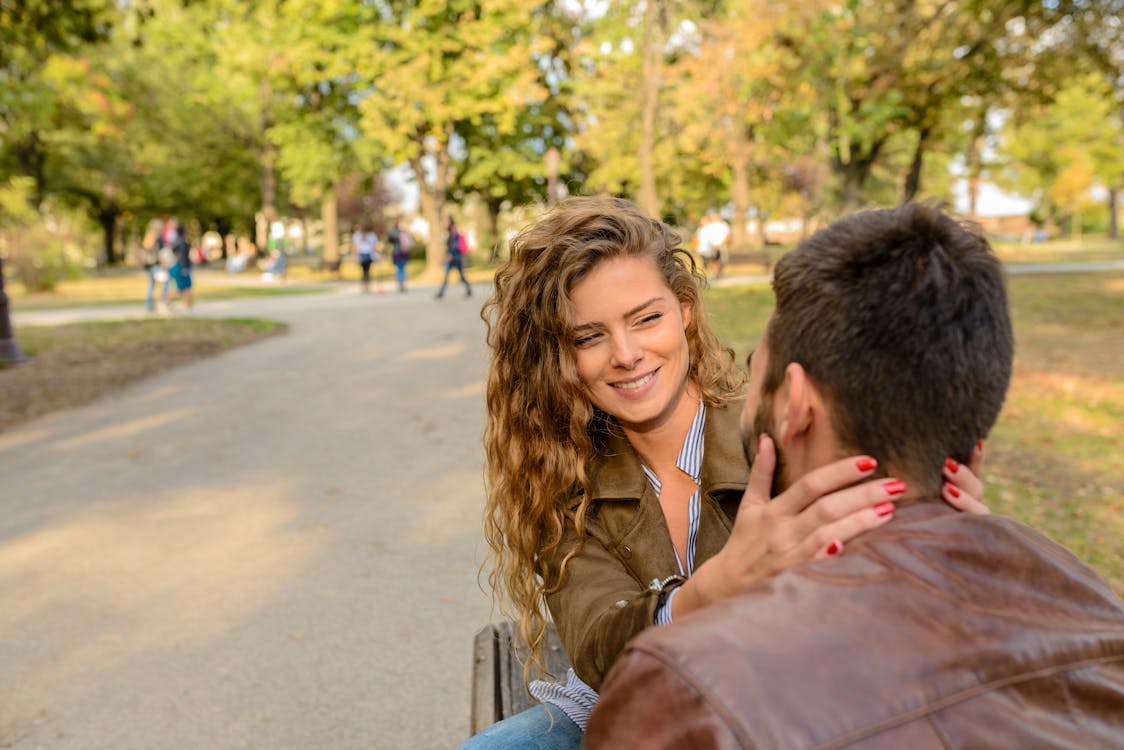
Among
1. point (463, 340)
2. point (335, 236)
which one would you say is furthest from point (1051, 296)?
point (335, 236)

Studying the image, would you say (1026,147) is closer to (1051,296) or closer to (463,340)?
(1051,296)

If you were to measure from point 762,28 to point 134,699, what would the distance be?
20681mm

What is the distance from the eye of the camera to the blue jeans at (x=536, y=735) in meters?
2.18

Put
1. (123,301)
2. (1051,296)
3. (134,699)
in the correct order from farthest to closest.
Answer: (123,301)
(1051,296)
(134,699)

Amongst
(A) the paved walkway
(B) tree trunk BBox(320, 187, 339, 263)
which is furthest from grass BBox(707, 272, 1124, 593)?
(B) tree trunk BBox(320, 187, 339, 263)

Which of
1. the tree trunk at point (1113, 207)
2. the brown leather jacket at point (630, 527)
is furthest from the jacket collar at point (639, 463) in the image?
the tree trunk at point (1113, 207)

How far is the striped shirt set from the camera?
2197 mm

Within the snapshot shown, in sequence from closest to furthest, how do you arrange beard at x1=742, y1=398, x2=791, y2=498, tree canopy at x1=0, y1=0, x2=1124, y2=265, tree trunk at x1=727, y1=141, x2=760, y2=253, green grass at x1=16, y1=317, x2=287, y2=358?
beard at x1=742, y1=398, x2=791, y2=498
green grass at x1=16, y1=317, x2=287, y2=358
tree canopy at x1=0, y1=0, x2=1124, y2=265
tree trunk at x1=727, y1=141, x2=760, y2=253

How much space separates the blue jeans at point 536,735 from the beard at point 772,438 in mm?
1020

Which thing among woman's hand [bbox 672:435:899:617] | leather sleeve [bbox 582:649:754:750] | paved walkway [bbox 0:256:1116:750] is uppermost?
woman's hand [bbox 672:435:899:617]

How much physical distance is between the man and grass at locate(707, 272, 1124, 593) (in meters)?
0.87

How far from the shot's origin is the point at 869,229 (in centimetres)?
133

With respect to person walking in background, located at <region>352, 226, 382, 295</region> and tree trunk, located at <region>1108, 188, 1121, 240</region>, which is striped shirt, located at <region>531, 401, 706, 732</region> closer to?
person walking in background, located at <region>352, 226, 382, 295</region>

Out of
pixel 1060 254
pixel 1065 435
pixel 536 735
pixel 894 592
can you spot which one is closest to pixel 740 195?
pixel 1060 254
